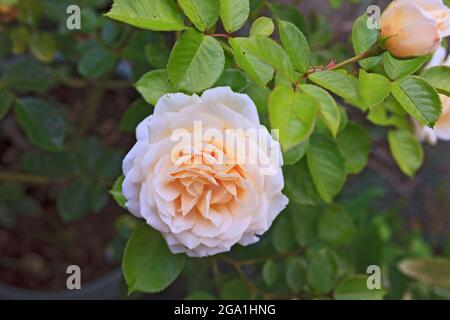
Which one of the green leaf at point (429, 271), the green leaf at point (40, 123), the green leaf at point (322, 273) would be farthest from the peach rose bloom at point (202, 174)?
the green leaf at point (429, 271)

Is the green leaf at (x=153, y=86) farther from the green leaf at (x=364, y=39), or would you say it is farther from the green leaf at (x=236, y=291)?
the green leaf at (x=236, y=291)

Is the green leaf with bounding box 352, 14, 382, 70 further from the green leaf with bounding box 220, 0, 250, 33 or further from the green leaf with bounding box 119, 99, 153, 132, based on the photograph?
the green leaf with bounding box 119, 99, 153, 132

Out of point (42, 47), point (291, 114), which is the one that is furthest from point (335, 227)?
point (42, 47)

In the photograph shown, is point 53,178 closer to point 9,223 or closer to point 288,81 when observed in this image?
point 9,223

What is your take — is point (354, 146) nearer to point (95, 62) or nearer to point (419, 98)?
point (419, 98)

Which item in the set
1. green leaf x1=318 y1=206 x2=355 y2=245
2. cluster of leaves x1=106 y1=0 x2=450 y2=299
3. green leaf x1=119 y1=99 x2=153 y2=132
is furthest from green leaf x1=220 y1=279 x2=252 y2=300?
green leaf x1=119 y1=99 x2=153 y2=132

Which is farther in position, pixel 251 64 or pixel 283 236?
pixel 283 236

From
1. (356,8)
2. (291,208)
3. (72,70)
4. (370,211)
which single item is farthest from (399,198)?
(72,70)
